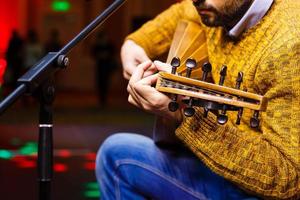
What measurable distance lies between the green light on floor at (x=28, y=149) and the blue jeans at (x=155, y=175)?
17.6ft

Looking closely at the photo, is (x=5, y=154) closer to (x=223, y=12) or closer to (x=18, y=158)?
(x=18, y=158)

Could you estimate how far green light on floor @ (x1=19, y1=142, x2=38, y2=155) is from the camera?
25.6ft

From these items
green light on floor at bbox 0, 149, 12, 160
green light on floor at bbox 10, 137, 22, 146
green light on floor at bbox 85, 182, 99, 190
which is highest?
green light on floor at bbox 85, 182, 99, 190

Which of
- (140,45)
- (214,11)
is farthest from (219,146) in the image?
(140,45)

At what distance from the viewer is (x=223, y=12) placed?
2270 millimetres

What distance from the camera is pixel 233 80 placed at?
2316mm

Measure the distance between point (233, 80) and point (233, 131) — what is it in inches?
8.4

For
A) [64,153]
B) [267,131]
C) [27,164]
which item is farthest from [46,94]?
[64,153]

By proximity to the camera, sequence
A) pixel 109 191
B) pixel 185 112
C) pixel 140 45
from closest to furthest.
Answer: pixel 185 112 → pixel 109 191 → pixel 140 45

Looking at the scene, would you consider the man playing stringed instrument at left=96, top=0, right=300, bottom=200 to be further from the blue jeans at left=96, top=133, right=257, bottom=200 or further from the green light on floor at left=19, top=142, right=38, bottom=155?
the green light on floor at left=19, top=142, right=38, bottom=155

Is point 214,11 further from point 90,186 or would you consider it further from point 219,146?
point 90,186

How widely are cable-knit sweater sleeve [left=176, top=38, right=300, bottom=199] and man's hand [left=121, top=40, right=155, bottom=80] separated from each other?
0.67 metres

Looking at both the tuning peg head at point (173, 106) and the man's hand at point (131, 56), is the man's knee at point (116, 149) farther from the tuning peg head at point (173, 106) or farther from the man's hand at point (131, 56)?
the tuning peg head at point (173, 106)

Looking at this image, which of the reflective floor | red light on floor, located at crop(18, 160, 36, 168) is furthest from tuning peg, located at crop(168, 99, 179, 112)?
red light on floor, located at crop(18, 160, 36, 168)
